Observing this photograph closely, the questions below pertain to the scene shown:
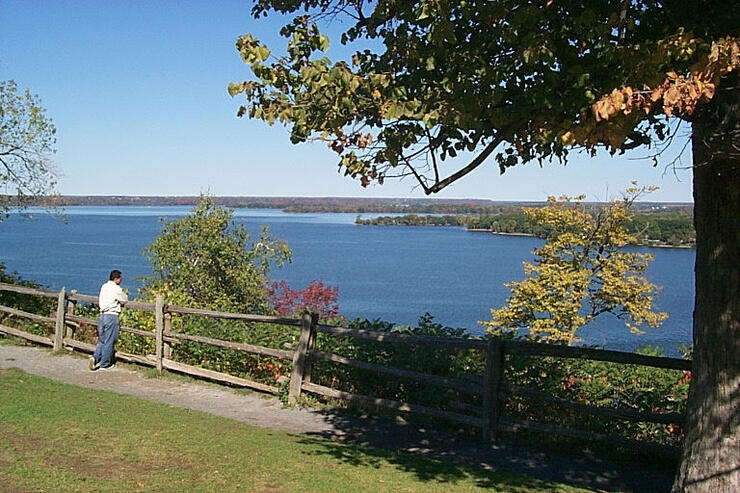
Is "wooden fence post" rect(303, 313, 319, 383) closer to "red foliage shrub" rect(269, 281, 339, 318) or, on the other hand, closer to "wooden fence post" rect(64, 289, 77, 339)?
"wooden fence post" rect(64, 289, 77, 339)

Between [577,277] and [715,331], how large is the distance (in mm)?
15212

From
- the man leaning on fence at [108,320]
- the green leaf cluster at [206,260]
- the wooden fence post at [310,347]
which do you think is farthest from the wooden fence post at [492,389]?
the green leaf cluster at [206,260]

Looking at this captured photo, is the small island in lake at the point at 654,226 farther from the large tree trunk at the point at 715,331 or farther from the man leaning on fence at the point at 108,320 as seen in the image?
the large tree trunk at the point at 715,331

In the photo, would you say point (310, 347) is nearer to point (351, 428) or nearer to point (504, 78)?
point (351, 428)

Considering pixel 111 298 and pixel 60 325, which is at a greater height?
pixel 111 298

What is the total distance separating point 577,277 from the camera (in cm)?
2088

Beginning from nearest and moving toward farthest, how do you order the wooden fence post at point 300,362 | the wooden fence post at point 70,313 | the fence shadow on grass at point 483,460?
the fence shadow on grass at point 483,460, the wooden fence post at point 300,362, the wooden fence post at point 70,313

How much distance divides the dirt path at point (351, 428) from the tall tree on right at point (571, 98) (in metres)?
1.74

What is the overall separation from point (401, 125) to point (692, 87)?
7.91 ft

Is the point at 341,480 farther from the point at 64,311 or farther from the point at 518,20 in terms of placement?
the point at 64,311

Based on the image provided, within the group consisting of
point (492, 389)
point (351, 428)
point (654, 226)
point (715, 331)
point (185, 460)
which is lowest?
point (351, 428)

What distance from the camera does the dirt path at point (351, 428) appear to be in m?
7.76

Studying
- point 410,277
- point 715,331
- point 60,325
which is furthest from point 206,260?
point 410,277

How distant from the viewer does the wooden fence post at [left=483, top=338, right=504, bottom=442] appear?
29.1 ft
